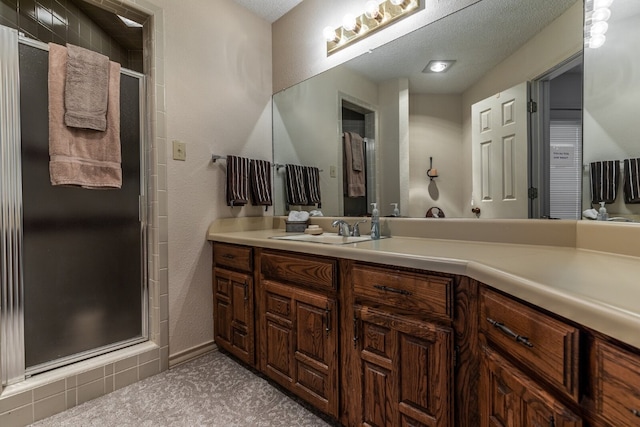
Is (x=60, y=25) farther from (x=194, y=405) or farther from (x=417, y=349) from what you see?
(x=417, y=349)

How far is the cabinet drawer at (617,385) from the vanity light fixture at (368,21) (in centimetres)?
171

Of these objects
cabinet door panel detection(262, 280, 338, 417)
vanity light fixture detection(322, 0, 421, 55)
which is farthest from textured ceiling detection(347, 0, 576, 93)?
cabinet door panel detection(262, 280, 338, 417)

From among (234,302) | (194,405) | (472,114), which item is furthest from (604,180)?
(194,405)

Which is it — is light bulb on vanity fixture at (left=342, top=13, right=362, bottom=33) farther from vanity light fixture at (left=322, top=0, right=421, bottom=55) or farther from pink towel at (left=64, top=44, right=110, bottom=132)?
pink towel at (left=64, top=44, right=110, bottom=132)

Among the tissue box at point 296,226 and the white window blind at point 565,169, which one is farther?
the tissue box at point 296,226

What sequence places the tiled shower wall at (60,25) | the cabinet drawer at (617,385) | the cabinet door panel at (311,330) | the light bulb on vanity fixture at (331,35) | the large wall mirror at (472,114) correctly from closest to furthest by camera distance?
the cabinet drawer at (617,385)
the large wall mirror at (472,114)
the cabinet door panel at (311,330)
the tiled shower wall at (60,25)
the light bulb on vanity fixture at (331,35)

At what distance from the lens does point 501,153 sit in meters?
→ 1.33

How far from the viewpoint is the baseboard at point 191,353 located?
1.83 metres

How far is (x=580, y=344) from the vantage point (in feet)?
1.82

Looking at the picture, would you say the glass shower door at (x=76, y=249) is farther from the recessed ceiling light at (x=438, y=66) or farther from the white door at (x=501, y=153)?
the white door at (x=501, y=153)

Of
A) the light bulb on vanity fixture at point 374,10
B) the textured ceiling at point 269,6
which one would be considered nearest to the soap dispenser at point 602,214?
the light bulb on vanity fixture at point 374,10

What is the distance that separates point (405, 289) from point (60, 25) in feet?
8.31

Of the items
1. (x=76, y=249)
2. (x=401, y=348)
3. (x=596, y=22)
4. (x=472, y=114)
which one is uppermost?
(x=596, y=22)

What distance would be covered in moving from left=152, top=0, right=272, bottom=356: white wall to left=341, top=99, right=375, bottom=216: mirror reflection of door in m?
0.73
